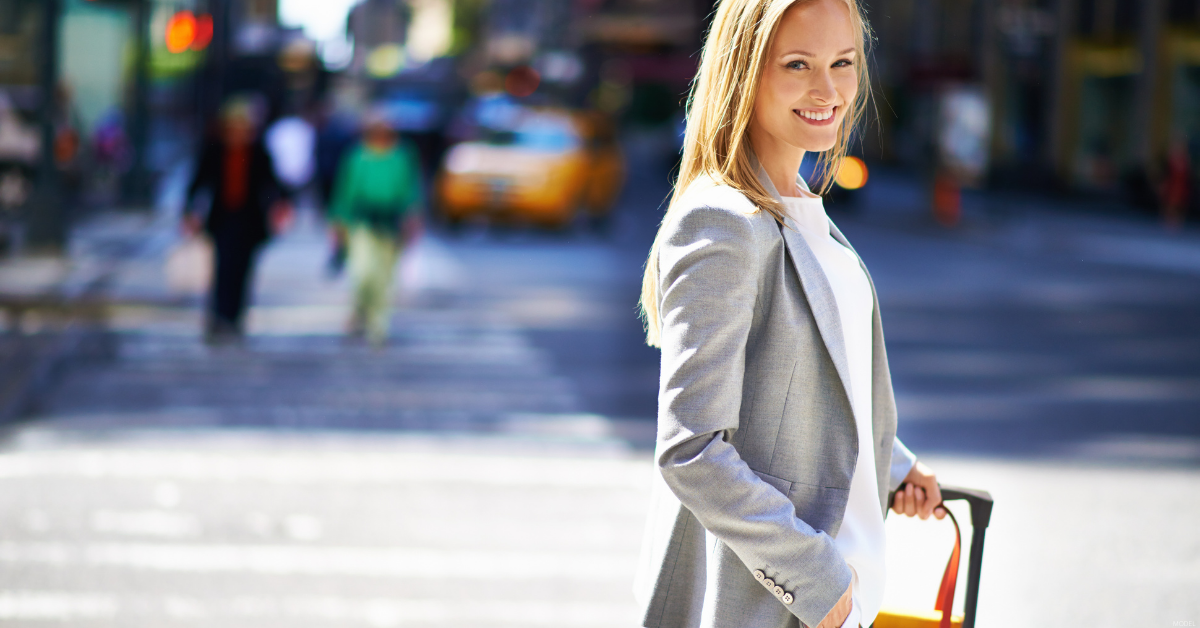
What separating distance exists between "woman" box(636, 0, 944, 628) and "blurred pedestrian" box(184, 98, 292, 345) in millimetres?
9223

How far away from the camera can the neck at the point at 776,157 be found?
2.28 metres

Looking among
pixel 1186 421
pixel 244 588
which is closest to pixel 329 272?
pixel 1186 421

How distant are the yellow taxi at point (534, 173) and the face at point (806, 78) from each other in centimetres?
2002

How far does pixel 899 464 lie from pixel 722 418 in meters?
0.62

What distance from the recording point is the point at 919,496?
2.53 metres

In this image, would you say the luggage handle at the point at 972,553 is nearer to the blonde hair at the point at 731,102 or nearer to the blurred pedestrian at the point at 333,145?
the blonde hair at the point at 731,102

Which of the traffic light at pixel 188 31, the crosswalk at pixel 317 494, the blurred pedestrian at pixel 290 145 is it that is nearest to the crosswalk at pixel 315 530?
the crosswalk at pixel 317 494

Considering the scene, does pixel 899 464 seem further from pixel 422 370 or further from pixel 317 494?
pixel 422 370

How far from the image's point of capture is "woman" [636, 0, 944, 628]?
6.78ft

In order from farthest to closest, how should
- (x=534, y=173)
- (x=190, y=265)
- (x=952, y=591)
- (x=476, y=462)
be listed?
(x=534, y=173) < (x=190, y=265) < (x=476, y=462) < (x=952, y=591)

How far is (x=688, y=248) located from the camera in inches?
82.2

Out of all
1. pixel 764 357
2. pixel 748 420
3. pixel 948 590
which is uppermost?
pixel 764 357

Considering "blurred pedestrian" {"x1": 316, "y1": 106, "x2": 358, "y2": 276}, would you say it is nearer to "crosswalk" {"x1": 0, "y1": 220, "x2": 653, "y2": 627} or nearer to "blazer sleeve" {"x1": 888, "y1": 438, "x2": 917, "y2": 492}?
"crosswalk" {"x1": 0, "y1": 220, "x2": 653, "y2": 627}

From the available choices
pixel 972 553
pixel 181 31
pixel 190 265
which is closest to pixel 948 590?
pixel 972 553
